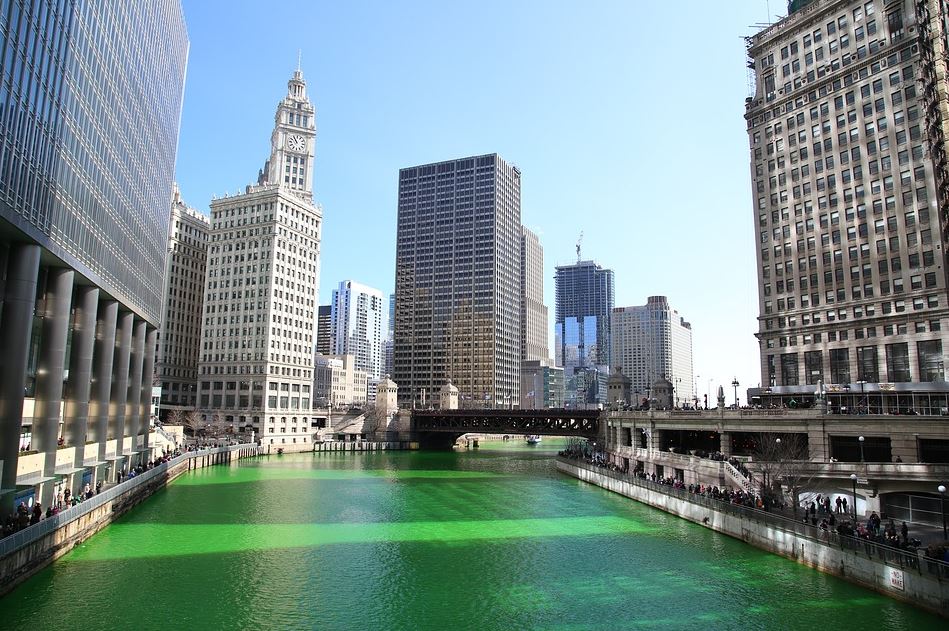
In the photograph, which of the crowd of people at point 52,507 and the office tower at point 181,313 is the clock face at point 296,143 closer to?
the office tower at point 181,313

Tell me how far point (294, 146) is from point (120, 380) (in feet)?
451

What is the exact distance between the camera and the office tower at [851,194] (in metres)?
76.8

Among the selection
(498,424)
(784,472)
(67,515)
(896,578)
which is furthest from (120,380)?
(498,424)

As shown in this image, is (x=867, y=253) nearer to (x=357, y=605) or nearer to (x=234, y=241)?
(x=357, y=605)

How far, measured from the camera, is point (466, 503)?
68000 mm

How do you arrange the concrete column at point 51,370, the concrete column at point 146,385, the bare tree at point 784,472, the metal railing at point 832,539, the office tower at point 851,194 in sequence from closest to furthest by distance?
the metal railing at point 832,539 < the concrete column at point 51,370 < the bare tree at point 784,472 < the office tower at point 851,194 < the concrete column at point 146,385

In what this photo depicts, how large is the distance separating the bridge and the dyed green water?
60.2 meters


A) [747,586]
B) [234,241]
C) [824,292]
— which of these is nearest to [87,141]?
[747,586]

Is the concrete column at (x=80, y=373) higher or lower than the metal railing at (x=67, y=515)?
higher

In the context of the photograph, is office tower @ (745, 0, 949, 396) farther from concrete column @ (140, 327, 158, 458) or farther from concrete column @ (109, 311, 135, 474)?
concrete column @ (140, 327, 158, 458)

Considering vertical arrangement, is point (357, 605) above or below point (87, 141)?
below

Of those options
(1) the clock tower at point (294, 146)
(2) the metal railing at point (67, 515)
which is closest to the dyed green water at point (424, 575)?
(2) the metal railing at point (67, 515)

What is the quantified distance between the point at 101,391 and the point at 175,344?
112 meters

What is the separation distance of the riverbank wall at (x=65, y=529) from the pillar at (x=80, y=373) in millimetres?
5440
